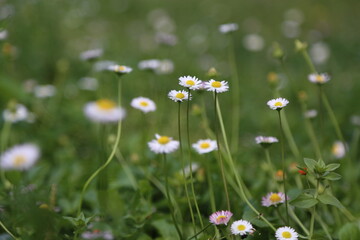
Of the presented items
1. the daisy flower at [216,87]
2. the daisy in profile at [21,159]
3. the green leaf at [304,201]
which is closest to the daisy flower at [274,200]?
the green leaf at [304,201]

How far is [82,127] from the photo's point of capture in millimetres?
2096

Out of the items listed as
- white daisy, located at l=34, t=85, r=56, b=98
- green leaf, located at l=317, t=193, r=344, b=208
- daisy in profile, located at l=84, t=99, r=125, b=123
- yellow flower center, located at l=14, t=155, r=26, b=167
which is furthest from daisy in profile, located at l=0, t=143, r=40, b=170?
white daisy, located at l=34, t=85, r=56, b=98

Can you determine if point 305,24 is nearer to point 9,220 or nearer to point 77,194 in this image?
point 77,194

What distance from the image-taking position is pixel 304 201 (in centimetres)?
96

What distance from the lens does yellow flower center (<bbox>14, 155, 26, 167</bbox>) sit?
2.68ft

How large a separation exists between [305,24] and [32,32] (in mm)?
3083

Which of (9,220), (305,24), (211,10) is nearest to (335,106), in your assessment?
(9,220)

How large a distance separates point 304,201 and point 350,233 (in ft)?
0.67

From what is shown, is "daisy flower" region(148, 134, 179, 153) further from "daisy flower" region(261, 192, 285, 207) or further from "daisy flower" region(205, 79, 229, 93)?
"daisy flower" region(261, 192, 285, 207)

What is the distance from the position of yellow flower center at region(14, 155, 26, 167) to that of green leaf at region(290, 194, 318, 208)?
0.64 meters

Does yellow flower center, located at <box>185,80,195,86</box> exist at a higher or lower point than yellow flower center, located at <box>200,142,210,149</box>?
higher

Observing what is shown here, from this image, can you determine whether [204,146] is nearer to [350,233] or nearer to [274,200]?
[274,200]

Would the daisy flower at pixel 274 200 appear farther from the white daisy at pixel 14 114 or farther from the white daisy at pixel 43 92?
the white daisy at pixel 43 92

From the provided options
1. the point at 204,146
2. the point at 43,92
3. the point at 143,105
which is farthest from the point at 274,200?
the point at 43,92
